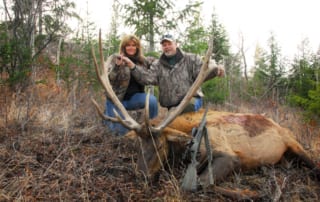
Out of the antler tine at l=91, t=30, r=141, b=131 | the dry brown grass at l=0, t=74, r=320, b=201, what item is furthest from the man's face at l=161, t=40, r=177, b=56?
the dry brown grass at l=0, t=74, r=320, b=201

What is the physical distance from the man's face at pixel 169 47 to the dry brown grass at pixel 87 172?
1376 mm

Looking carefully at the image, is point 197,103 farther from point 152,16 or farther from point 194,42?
point 152,16

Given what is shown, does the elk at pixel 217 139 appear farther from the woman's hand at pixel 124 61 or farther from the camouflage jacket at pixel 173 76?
the woman's hand at pixel 124 61

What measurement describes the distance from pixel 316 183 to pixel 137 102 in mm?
2700

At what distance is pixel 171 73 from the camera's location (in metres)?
4.60

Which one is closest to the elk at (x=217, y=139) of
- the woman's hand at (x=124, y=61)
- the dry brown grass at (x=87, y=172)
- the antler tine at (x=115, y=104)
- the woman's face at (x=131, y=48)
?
the antler tine at (x=115, y=104)

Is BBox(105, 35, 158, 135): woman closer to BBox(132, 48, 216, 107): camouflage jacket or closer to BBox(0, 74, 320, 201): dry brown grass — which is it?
BBox(132, 48, 216, 107): camouflage jacket

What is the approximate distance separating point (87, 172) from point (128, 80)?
6.81ft

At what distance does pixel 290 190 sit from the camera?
9.82 feet

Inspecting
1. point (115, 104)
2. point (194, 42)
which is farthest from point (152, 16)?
point (115, 104)

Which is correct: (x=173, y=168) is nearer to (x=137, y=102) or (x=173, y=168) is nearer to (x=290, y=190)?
(x=290, y=190)

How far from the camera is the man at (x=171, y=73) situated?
454cm

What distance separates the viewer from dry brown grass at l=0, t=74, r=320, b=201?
2.75 metres

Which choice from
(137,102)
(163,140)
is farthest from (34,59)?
(163,140)
